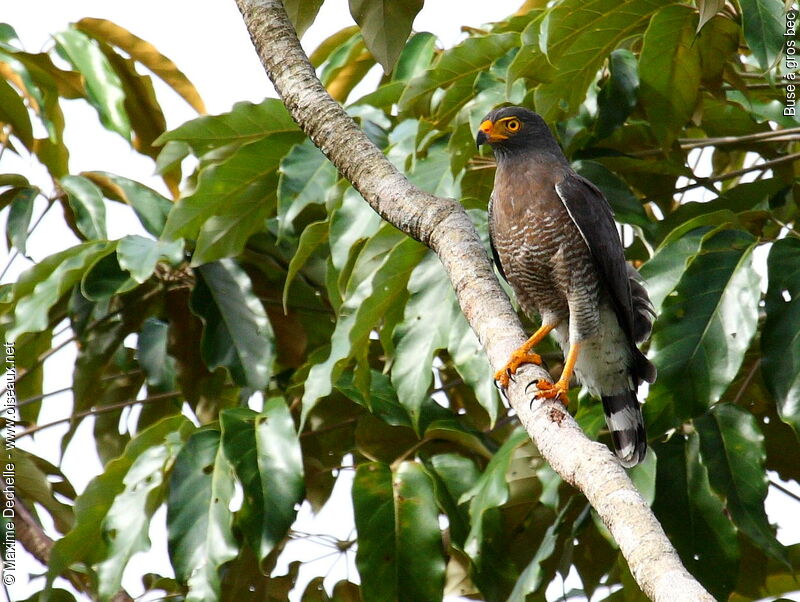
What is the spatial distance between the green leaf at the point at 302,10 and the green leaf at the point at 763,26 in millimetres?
1400

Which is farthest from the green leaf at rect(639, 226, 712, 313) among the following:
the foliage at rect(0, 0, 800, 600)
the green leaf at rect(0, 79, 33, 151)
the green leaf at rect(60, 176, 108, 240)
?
the green leaf at rect(0, 79, 33, 151)

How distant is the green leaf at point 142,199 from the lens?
399 centimetres

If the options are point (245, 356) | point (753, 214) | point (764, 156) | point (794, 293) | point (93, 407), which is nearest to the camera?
point (794, 293)

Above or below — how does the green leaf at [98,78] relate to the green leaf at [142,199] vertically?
above

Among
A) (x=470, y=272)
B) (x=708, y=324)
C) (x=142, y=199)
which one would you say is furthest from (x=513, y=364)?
(x=142, y=199)

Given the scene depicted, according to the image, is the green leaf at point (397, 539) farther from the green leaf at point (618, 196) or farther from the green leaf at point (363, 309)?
the green leaf at point (618, 196)

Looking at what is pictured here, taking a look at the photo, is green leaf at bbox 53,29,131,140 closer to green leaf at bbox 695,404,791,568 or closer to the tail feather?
the tail feather

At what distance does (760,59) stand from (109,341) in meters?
2.65

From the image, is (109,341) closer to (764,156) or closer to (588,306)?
(588,306)

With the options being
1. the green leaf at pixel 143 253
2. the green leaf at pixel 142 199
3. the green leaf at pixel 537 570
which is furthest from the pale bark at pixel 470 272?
the green leaf at pixel 142 199

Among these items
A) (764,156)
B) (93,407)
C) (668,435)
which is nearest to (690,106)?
(764,156)

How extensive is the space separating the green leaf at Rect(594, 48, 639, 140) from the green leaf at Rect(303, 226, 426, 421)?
3.00ft

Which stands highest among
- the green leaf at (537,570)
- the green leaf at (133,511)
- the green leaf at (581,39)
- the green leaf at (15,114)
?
the green leaf at (15,114)

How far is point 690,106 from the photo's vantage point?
11.6 feet
